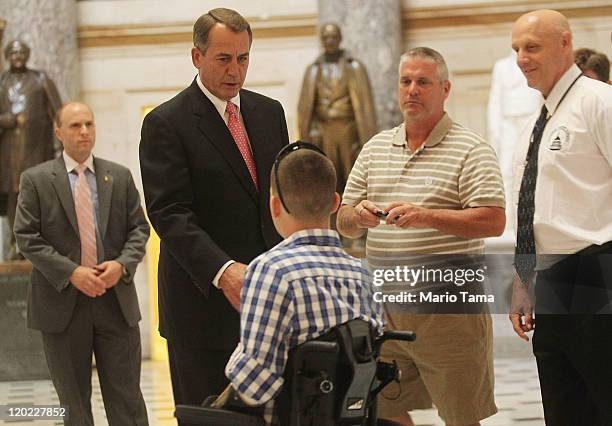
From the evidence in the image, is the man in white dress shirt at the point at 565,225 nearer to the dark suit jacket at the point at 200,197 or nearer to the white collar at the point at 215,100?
the dark suit jacket at the point at 200,197

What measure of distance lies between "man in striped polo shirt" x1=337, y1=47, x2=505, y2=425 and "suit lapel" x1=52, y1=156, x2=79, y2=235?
4.37 feet

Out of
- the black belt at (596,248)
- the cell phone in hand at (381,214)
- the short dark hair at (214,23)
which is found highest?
the short dark hair at (214,23)

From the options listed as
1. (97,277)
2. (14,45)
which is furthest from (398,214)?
(14,45)

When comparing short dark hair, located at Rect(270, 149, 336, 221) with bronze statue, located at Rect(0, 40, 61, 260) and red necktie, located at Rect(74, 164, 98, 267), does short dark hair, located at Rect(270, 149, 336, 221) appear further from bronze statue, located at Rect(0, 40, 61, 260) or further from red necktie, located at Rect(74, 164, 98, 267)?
bronze statue, located at Rect(0, 40, 61, 260)

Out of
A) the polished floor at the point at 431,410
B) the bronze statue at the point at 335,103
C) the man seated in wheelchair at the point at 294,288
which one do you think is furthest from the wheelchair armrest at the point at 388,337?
the bronze statue at the point at 335,103

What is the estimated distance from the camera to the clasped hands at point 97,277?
17.7ft

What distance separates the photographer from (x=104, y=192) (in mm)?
5582

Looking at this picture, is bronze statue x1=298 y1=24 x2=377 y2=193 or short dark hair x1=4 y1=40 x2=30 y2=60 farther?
short dark hair x1=4 y1=40 x2=30 y2=60

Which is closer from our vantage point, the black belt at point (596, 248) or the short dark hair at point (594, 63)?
the black belt at point (596, 248)

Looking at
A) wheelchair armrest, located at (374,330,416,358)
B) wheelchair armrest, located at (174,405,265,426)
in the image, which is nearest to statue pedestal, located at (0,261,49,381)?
wheelchair armrest, located at (174,405,265,426)

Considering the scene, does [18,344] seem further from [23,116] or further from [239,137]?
[23,116]

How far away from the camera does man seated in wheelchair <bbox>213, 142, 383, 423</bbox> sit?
3.56 meters

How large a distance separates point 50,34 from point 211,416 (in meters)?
7.13

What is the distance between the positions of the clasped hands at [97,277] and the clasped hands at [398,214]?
135 cm
